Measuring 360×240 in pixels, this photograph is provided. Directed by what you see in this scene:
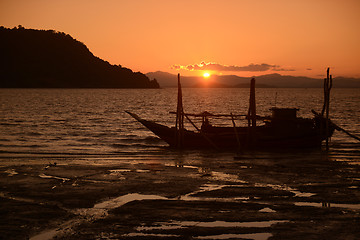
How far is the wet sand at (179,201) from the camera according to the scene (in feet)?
26.1

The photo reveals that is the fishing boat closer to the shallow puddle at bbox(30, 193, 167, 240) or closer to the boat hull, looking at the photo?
the boat hull

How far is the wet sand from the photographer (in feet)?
26.1

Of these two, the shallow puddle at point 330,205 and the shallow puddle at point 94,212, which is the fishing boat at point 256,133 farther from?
the shallow puddle at point 330,205

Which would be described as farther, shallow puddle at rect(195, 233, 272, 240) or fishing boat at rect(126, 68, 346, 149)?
fishing boat at rect(126, 68, 346, 149)

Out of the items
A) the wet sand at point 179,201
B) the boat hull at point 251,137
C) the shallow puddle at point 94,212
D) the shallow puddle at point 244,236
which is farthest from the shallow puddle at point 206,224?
the boat hull at point 251,137

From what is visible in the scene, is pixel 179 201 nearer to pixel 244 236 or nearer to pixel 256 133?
pixel 244 236

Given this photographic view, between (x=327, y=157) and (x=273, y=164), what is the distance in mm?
3888

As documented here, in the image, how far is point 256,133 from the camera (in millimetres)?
22484

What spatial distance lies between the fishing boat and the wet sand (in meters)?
5.75

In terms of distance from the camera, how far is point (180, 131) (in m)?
22.2

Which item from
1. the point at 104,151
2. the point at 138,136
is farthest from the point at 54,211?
the point at 138,136

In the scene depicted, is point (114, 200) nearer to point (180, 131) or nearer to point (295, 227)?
point (295, 227)

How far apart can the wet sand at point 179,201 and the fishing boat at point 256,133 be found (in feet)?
18.9

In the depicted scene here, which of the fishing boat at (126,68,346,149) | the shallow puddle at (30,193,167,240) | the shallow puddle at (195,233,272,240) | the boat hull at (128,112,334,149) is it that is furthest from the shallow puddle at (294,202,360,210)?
the fishing boat at (126,68,346,149)
